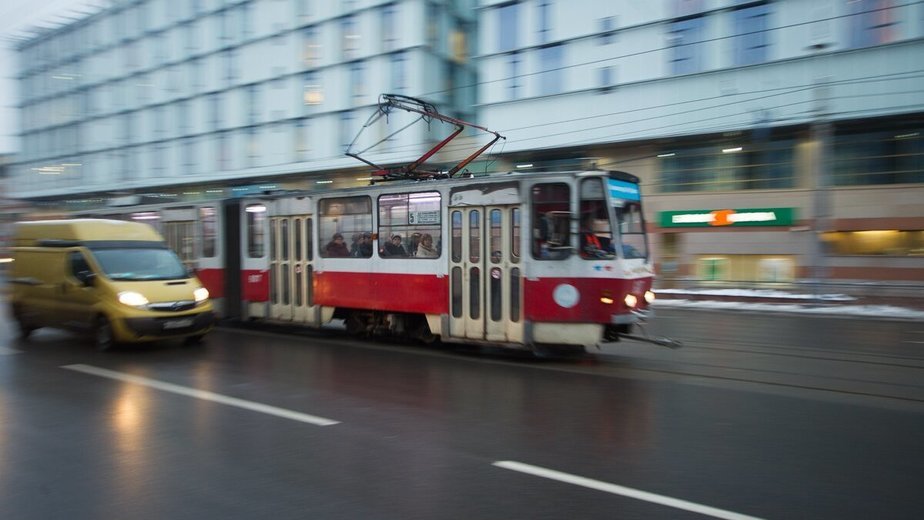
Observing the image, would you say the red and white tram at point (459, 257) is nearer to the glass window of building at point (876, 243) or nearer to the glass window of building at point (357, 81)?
the glass window of building at point (876, 243)

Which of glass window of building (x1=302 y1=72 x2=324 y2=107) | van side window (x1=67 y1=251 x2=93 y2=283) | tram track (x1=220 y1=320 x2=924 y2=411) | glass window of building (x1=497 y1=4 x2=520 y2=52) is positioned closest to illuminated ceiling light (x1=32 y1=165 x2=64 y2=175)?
glass window of building (x1=302 y1=72 x2=324 y2=107)

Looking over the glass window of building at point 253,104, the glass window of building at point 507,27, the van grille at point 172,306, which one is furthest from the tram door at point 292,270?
the glass window of building at point 253,104

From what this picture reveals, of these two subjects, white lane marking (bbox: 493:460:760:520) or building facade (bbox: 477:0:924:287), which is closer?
white lane marking (bbox: 493:460:760:520)

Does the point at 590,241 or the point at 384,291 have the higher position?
the point at 590,241

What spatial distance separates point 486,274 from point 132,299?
5.57m

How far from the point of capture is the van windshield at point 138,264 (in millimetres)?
10922

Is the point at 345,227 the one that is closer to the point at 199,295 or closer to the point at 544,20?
the point at 199,295

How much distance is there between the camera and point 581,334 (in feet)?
31.1

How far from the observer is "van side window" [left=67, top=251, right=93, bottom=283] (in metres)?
10.8

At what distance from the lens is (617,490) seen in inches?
182

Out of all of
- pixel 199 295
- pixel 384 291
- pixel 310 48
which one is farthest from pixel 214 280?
pixel 310 48

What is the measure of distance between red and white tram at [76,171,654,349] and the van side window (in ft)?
11.0

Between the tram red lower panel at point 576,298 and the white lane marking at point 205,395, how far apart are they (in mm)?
4036

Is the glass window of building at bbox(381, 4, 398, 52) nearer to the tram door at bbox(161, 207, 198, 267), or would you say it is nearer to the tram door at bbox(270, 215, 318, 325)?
the tram door at bbox(161, 207, 198, 267)
